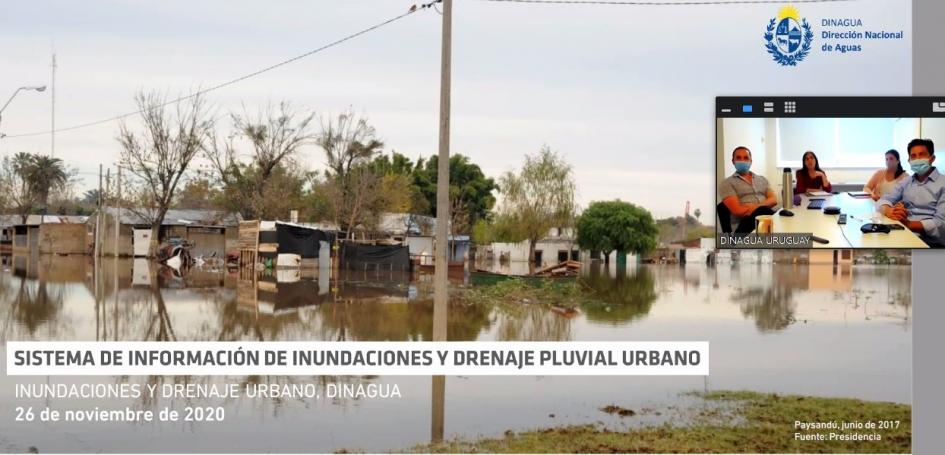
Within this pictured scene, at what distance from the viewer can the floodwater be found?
10906 millimetres

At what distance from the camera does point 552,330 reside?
2148 cm

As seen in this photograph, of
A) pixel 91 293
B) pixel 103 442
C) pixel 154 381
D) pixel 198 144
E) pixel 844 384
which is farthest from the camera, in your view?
pixel 198 144

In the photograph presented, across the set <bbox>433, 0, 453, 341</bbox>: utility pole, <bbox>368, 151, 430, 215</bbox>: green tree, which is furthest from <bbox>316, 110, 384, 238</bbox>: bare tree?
<bbox>433, 0, 453, 341</bbox>: utility pole

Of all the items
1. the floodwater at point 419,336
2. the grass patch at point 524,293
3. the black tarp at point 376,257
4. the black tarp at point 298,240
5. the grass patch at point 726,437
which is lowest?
the grass patch at point 726,437

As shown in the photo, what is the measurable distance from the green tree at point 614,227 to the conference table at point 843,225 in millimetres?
55514

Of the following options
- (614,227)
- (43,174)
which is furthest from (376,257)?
(43,174)

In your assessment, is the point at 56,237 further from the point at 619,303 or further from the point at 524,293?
the point at 619,303

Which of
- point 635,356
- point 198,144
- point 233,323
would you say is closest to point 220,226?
point 198,144

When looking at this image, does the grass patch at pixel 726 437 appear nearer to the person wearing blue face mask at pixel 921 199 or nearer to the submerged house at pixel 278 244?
the person wearing blue face mask at pixel 921 199

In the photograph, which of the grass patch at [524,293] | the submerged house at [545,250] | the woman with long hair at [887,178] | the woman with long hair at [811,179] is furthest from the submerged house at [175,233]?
the woman with long hair at [887,178]

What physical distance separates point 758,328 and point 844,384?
7148 millimetres

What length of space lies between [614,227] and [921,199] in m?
59.4

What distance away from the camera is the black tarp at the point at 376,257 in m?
44.3

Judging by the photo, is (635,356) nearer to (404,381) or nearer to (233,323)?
(404,381)
